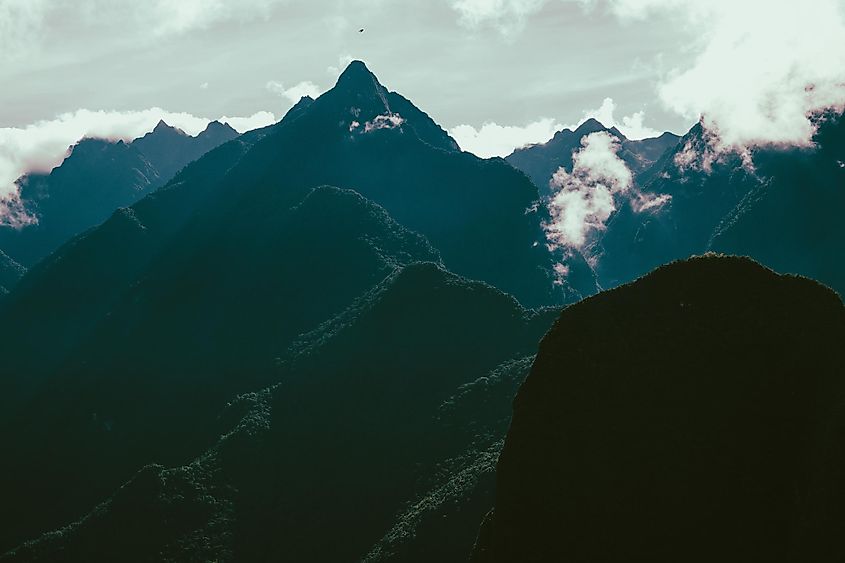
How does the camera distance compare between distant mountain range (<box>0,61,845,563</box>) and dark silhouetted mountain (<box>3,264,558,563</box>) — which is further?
dark silhouetted mountain (<box>3,264,558,563</box>)

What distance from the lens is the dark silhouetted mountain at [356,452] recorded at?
116 metres

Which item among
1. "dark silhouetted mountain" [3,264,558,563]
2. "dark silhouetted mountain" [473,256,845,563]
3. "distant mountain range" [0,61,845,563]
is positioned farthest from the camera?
"dark silhouetted mountain" [3,264,558,563]

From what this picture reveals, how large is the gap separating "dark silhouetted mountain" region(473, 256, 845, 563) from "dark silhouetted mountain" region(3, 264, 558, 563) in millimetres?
41424

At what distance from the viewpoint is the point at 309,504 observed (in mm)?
130125

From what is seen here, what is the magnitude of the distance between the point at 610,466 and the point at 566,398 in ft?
23.0

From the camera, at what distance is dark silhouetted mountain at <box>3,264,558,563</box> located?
116125 mm

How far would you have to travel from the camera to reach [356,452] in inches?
5497

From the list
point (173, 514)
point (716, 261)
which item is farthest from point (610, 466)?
point (173, 514)

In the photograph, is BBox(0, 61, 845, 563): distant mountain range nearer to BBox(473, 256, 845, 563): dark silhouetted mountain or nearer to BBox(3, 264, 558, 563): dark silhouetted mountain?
BBox(473, 256, 845, 563): dark silhouetted mountain

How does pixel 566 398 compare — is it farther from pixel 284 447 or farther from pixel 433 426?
pixel 284 447

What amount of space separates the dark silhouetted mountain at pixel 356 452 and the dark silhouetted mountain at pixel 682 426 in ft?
136

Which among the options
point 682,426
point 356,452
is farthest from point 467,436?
point 682,426

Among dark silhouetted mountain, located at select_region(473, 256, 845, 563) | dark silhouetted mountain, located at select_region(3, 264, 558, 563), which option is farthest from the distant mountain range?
dark silhouetted mountain, located at select_region(3, 264, 558, 563)

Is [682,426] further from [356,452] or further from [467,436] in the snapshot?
[356,452]
